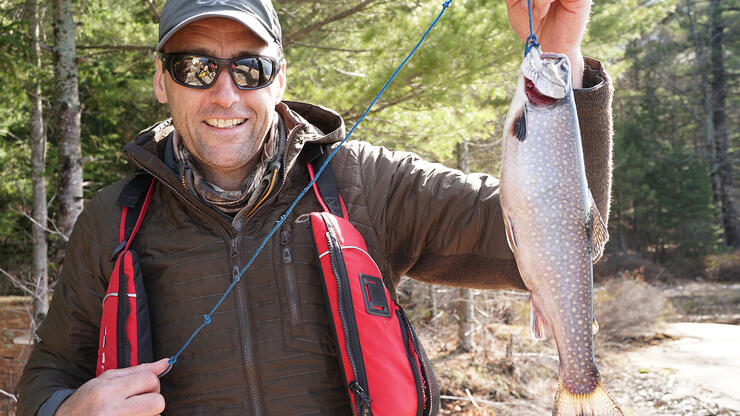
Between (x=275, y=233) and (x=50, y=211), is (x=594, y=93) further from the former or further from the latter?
(x=50, y=211)

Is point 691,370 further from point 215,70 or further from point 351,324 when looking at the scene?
point 215,70

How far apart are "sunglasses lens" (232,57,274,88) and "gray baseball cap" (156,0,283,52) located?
3.9 inches

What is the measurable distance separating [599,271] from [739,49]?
13811 mm

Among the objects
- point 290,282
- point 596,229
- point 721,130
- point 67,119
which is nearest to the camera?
point 596,229

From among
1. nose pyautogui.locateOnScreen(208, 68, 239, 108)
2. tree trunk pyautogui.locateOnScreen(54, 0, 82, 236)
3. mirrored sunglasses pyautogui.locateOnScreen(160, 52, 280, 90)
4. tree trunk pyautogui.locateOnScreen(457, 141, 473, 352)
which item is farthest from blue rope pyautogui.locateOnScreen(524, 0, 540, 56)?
tree trunk pyautogui.locateOnScreen(457, 141, 473, 352)

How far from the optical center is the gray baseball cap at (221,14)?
92.7 inches

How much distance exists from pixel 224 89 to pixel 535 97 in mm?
1226

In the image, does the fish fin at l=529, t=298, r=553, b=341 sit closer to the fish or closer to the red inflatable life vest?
the fish

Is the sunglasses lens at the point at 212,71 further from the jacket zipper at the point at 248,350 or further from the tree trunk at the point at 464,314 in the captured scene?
the tree trunk at the point at 464,314

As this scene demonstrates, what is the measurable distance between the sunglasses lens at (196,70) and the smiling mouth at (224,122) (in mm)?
144

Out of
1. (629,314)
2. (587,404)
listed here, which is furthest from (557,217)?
(629,314)

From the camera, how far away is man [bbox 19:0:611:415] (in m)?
2.26

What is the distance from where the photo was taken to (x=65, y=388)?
2.39 m

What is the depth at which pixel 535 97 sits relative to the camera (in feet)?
6.43
